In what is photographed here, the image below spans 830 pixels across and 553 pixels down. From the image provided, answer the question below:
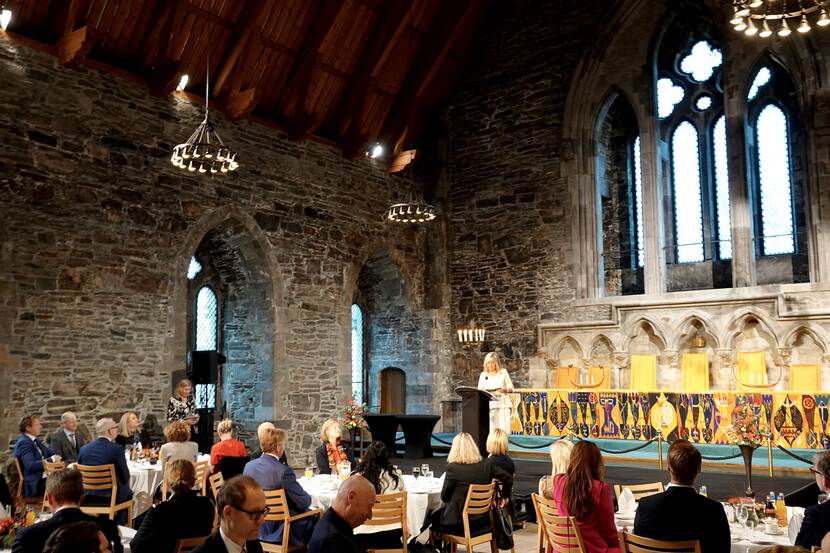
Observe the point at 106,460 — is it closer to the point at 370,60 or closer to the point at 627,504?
the point at 627,504

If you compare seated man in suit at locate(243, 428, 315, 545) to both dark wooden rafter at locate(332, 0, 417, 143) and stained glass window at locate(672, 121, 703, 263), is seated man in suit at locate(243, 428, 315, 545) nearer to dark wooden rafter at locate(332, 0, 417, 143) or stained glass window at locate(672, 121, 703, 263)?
dark wooden rafter at locate(332, 0, 417, 143)

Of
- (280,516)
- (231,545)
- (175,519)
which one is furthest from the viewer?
(280,516)

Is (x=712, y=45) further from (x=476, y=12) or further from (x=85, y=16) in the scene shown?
(x=85, y=16)

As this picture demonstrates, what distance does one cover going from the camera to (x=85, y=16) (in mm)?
9547

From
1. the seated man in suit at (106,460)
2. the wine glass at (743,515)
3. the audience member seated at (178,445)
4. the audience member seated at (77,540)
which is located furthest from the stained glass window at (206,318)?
the audience member seated at (77,540)

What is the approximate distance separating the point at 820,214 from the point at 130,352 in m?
9.75

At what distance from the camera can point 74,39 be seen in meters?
9.02

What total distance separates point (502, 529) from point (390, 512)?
1.00 metres

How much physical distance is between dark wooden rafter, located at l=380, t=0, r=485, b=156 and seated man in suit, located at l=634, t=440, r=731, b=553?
1041 cm

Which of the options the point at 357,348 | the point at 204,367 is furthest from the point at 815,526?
the point at 357,348

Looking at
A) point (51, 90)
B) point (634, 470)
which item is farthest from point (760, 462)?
point (51, 90)

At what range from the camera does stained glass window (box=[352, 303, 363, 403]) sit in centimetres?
1489

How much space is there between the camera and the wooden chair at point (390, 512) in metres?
4.94

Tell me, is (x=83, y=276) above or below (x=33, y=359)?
above
